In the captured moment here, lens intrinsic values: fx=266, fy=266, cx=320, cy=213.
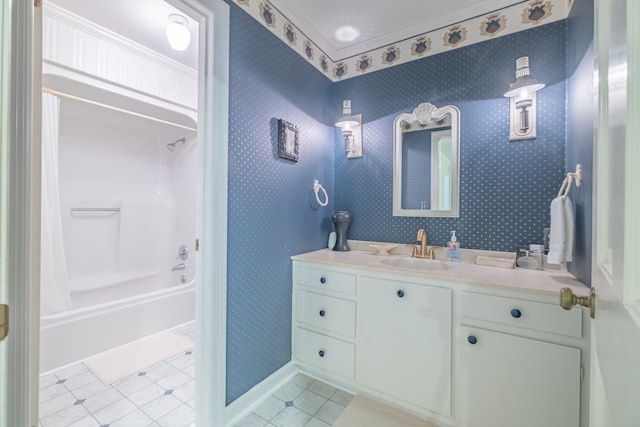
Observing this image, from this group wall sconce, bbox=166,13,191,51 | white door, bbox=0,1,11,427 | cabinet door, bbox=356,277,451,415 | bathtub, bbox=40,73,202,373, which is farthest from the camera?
bathtub, bbox=40,73,202,373

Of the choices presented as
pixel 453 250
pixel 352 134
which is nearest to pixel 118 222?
pixel 352 134

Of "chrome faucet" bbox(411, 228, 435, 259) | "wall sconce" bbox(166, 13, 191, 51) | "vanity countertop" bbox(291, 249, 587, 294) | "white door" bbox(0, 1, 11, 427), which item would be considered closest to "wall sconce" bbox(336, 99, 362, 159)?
"chrome faucet" bbox(411, 228, 435, 259)

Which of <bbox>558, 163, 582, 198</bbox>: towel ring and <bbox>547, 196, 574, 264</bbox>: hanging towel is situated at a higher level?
<bbox>558, 163, 582, 198</bbox>: towel ring

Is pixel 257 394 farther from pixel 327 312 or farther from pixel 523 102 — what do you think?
pixel 523 102

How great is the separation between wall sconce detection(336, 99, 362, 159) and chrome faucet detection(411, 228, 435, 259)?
832 millimetres

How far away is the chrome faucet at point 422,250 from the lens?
191cm

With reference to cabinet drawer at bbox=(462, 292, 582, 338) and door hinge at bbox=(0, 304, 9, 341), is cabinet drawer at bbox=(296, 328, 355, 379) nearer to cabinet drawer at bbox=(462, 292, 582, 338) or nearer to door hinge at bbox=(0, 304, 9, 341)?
Answer: cabinet drawer at bbox=(462, 292, 582, 338)

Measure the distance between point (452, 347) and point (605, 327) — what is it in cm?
102

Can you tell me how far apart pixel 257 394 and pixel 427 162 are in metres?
1.96

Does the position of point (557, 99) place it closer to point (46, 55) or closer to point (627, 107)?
point (627, 107)

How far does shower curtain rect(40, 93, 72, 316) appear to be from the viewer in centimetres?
195

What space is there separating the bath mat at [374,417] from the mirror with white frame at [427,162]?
1279 mm

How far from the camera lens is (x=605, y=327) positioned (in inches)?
20.3

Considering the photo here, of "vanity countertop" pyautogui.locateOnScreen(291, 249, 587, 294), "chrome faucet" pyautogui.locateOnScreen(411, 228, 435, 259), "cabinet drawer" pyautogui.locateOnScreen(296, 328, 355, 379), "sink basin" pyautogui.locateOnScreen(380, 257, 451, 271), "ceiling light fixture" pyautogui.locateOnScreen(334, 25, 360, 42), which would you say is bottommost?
"cabinet drawer" pyautogui.locateOnScreen(296, 328, 355, 379)
